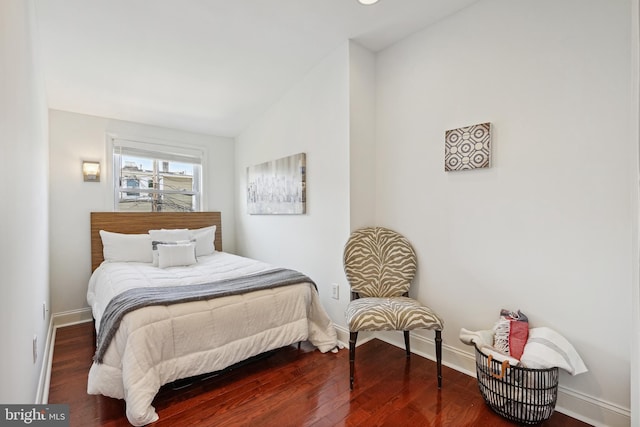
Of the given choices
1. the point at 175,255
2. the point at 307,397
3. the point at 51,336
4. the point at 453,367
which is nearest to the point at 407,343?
the point at 453,367

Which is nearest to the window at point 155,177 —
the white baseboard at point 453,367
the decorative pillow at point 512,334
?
the white baseboard at point 453,367

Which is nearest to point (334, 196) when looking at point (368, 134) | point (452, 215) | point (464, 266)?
point (368, 134)

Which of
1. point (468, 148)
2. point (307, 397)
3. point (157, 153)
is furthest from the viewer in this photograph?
point (157, 153)

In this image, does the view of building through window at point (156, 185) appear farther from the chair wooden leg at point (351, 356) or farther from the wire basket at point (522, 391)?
the wire basket at point (522, 391)

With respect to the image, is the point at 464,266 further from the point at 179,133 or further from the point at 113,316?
the point at 179,133

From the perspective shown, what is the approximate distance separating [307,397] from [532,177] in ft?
6.57

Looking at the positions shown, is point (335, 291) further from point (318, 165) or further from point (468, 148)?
point (468, 148)

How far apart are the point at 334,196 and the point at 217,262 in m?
1.47

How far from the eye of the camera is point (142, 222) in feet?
11.9

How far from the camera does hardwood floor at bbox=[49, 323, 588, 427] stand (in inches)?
67.7

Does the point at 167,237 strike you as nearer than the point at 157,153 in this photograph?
Yes

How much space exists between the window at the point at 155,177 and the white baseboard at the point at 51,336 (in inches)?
47.5

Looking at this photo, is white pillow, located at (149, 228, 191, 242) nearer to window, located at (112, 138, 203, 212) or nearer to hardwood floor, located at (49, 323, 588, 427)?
window, located at (112, 138, 203, 212)

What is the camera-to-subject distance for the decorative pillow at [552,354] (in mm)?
1625
